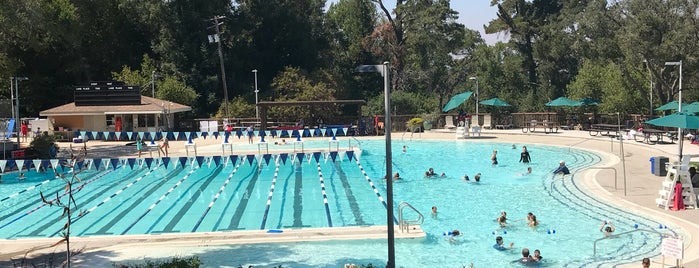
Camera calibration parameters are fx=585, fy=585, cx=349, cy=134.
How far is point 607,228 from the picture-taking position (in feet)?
44.0

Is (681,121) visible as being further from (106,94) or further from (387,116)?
(106,94)

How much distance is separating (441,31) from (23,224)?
141 ft

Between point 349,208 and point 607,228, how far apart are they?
7565 millimetres

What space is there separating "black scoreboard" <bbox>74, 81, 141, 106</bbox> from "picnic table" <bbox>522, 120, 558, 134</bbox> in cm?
2645

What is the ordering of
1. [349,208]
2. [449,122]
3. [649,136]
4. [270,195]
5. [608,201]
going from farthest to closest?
[449,122]
[649,136]
[270,195]
[349,208]
[608,201]

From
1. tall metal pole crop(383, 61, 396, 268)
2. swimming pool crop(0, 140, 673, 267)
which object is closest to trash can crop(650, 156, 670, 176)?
swimming pool crop(0, 140, 673, 267)

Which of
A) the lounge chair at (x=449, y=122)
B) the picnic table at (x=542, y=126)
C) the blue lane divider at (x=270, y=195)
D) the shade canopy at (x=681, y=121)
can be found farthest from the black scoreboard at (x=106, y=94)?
the shade canopy at (x=681, y=121)

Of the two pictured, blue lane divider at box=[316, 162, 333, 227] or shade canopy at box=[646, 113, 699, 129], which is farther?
shade canopy at box=[646, 113, 699, 129]

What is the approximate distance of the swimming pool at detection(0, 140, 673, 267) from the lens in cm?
1259

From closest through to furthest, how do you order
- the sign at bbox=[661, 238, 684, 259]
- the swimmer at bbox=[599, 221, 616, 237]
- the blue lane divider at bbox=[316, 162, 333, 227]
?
the sign at bbox=[661, 238, 684, 259] < the swimmer at bbox=[599, 221, 616, 237] < the blue lane divider at bbox=[316, 162, 333, 227]

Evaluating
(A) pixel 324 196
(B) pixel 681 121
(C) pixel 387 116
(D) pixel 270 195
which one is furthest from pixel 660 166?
(C) pixel 387 116

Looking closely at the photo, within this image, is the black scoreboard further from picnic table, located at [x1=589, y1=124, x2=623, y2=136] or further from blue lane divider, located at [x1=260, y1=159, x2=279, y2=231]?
picnic table, located at [x1=589, y1=124, x2=623, y2=136]

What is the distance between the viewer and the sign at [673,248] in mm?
9297

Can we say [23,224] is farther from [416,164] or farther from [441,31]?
[441,31]
